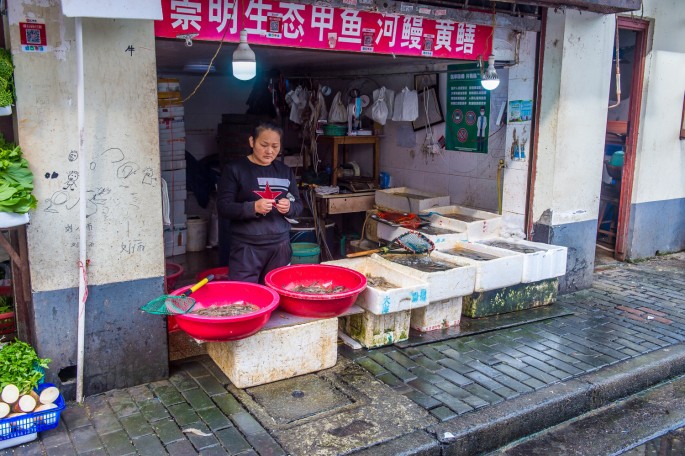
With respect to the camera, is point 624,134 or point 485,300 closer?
point 485,300

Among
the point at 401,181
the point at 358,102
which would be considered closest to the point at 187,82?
the point at 358,102

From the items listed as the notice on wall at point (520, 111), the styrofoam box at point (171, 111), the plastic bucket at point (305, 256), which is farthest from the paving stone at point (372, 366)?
the styrofoam box at point (171, 111)

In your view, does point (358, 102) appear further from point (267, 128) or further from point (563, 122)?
point (267, 128)

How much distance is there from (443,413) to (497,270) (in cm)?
215

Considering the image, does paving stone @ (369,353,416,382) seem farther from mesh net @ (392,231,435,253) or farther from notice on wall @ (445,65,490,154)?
notice on wall @ (445,65,490,154)

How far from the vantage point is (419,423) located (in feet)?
14.8

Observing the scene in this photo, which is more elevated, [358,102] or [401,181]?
[358,102]

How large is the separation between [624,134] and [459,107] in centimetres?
312

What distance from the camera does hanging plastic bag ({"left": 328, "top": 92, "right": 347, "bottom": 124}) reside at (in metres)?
9.23

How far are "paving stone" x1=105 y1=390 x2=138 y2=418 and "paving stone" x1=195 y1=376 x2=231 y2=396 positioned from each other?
0.56 meters

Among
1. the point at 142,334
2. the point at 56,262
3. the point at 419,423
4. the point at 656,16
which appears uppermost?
the point at 656,16

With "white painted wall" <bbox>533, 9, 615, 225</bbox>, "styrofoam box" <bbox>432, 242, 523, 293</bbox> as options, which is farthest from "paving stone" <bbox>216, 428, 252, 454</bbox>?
"white painted wall" <bbox>533, 9, 615, 225</bbox>

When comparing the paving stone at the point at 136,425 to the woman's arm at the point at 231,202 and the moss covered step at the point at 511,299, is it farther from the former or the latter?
the moss covered step at the point at 511,299

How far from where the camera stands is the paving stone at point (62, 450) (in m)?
4.04
